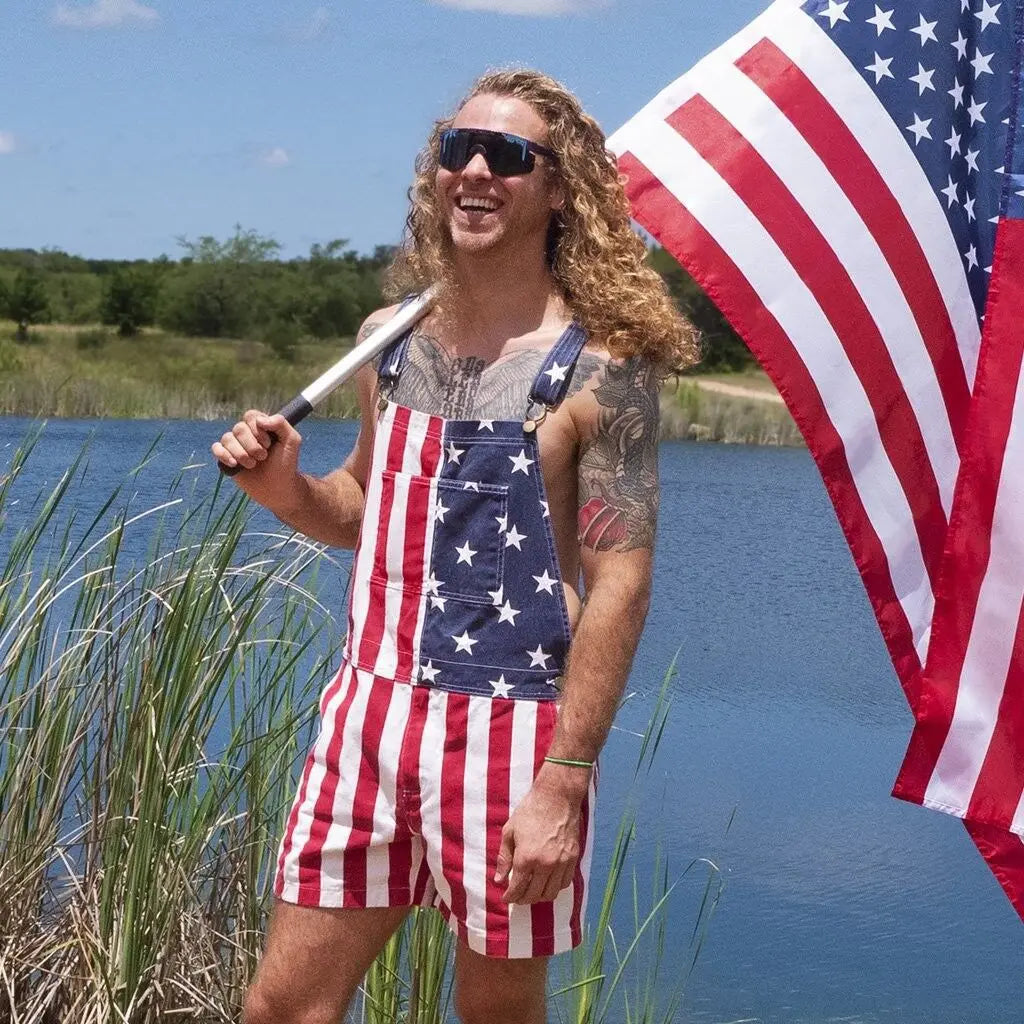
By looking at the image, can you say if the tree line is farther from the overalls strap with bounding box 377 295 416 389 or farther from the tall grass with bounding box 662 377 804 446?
the overalls strap with bounding box 377 295 416 389

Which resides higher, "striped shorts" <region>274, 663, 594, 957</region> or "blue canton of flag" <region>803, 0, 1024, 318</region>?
"blue canton of flag" <region>803, 0, 1024, 318</region>

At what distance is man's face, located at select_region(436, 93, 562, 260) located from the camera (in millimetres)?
2303

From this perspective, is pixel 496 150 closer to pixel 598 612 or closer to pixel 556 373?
pixel 556 373

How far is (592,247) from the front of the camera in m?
2.36

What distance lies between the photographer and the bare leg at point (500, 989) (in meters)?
2.31

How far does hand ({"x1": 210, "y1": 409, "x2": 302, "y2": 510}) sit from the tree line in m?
39.6

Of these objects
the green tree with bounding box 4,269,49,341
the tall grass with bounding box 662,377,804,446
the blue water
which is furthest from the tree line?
the blue water

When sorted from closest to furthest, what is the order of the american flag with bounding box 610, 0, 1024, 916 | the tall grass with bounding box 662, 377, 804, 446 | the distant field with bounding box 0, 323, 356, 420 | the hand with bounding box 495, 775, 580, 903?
the hand with bounding box 495, 775, 580, 903
the american flag with bounding box 610, 0, 1024, 916
the distant field with bounding box 0, 323, 356, 420
the tall grass with bounding box 662, 377, 804, 446

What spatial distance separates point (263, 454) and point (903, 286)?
3.09ft

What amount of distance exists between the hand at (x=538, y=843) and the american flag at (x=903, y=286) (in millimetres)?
474

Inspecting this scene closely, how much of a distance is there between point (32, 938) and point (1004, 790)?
6.32ft

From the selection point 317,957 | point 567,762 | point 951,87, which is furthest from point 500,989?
point 951,87

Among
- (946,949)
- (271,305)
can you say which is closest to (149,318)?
(271,305)

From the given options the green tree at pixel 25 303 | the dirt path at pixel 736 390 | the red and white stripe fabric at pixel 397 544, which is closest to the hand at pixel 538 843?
the red and white stripe fabric at pixel 397 544
